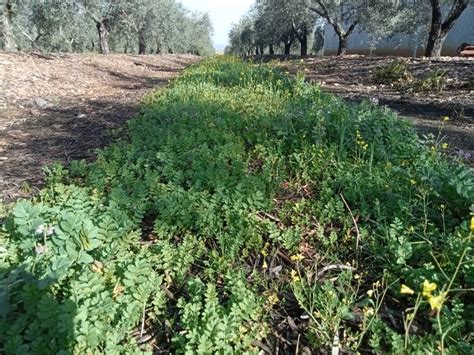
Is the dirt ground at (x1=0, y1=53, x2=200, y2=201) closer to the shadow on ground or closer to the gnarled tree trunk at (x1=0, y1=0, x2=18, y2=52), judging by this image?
the shadow on ground

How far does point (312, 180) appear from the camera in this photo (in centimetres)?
296

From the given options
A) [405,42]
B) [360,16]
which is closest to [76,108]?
[360,16]

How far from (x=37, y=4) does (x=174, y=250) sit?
Answer: 2310 cm

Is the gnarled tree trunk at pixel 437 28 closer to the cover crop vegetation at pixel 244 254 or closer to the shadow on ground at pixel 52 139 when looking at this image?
the shadow on ground at pixel 52 139

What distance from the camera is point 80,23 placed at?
27.6 meters

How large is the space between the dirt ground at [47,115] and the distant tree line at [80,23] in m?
9.07

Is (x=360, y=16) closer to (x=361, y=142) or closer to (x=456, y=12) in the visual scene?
(x=456, y=12)

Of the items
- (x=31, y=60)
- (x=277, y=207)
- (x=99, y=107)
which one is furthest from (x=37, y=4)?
(x=277, y=207)

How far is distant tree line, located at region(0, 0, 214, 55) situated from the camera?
19484mm

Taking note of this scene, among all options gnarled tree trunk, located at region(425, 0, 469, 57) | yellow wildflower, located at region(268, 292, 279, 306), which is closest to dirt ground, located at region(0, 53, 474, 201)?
yellow wildflower, located at region(268, 292, 279, 306)

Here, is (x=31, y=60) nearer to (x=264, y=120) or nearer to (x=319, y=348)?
(x=264, y=120)

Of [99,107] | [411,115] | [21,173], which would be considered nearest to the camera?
[21,173]

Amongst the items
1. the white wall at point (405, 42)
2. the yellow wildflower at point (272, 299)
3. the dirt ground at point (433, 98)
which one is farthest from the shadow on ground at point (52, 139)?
the white wall at point (405, 42)

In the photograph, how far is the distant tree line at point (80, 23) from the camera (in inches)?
767
